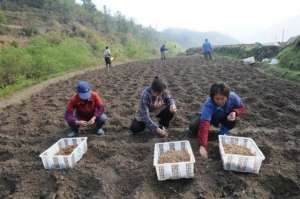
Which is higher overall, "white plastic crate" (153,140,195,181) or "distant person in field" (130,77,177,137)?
"distant person in field" (130,77,177,137)

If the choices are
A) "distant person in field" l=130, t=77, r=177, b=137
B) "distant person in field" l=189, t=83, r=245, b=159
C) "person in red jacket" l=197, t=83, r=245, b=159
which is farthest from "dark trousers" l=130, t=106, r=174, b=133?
"person in red jacket" l=197, t=83, r=245, b=159

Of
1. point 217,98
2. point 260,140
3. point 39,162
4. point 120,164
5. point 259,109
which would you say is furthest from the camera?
point 259,109

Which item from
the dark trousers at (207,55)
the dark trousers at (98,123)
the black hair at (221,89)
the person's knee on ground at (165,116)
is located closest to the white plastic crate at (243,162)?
the black hair at (221,89)

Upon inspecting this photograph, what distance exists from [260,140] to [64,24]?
36435 mm

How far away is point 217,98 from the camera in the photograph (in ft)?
10.6

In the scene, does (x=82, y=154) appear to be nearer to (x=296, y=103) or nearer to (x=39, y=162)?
(x=39, y=162)

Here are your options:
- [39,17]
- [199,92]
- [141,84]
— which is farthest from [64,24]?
[199,92]

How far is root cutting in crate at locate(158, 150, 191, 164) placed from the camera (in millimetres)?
3184

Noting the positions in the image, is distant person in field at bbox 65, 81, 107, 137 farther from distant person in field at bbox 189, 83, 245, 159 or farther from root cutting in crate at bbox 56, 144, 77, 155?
distant person in field at bbox 189, 83, 245, 159

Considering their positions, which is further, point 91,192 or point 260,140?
point 260,140

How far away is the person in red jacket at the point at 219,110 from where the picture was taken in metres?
3.22

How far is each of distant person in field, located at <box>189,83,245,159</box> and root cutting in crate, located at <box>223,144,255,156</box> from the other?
0.26 meters

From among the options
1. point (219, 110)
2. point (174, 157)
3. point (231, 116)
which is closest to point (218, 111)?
point (219, 110)

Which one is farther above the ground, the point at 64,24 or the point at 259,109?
the point at 64,24
